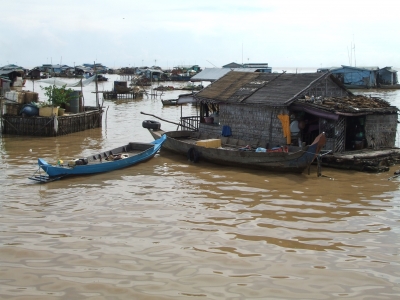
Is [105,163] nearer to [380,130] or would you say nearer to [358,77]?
[380,130]

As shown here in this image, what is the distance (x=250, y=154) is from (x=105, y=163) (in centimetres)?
423

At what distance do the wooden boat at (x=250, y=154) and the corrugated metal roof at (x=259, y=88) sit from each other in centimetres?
146

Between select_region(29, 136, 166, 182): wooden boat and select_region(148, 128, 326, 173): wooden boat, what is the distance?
1278 mm

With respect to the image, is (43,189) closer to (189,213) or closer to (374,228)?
(189,213)

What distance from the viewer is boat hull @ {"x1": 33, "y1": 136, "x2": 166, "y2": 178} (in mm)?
12711

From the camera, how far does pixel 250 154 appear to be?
45.2 feet

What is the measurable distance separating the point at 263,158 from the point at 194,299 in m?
7.64

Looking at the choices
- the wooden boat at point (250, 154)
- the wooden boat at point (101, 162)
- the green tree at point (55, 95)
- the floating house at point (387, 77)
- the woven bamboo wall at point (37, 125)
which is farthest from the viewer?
the floating house at point (387, 77)

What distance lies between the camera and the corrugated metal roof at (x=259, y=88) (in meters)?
14.8

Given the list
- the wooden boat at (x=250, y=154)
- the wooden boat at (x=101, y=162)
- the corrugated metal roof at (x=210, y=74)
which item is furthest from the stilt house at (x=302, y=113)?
the corrugated metal roof at (x=210, y=74)

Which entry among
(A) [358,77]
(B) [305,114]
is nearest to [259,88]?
(B) [305,114]

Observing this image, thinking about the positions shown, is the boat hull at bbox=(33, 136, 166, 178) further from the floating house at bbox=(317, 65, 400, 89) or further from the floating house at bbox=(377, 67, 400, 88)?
the floating house at bbox=(377, 67, 400, 88)

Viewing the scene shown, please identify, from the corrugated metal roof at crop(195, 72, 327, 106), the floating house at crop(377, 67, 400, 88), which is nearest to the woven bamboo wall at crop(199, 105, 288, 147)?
the corrugated metal roof at crop(195, 72, 327, 106)

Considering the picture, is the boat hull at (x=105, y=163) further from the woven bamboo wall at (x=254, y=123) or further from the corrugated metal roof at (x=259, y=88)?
the corrugated metal roof at (x=259, y=88)
